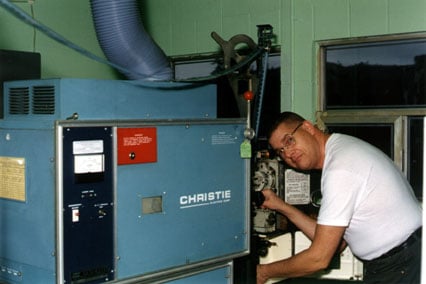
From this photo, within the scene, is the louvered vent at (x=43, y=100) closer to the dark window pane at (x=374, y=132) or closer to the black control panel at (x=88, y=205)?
the black control panel at (x=88, y=205)

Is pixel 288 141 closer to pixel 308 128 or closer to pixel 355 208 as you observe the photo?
pixel 308 128

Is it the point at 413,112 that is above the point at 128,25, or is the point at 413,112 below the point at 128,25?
below

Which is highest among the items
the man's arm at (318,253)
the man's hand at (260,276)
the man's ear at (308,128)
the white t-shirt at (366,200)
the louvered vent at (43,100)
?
the louvered vent at (43,100)

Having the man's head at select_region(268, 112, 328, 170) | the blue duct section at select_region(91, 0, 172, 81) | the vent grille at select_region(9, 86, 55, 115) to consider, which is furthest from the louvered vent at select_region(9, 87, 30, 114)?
the man's head at select_region(268, 112, 328, 170)

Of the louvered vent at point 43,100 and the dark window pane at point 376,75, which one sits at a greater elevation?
the dark window pane at point 376,75

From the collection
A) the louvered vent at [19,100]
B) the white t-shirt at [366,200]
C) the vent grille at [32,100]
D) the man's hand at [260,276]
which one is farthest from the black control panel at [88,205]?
the white t-shirt at [366,200]

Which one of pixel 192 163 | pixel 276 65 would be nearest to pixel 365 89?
pixel 276 65

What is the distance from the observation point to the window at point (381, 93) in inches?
132

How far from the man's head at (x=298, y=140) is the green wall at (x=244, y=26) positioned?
1.02 m

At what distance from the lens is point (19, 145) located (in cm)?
223

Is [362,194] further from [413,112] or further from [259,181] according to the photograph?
[413,112]

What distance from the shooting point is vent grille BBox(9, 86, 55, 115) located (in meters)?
2.12

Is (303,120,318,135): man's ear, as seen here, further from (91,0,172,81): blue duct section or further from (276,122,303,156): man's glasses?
(91,0,172,81): blue duct section

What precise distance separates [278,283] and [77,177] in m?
1.70
